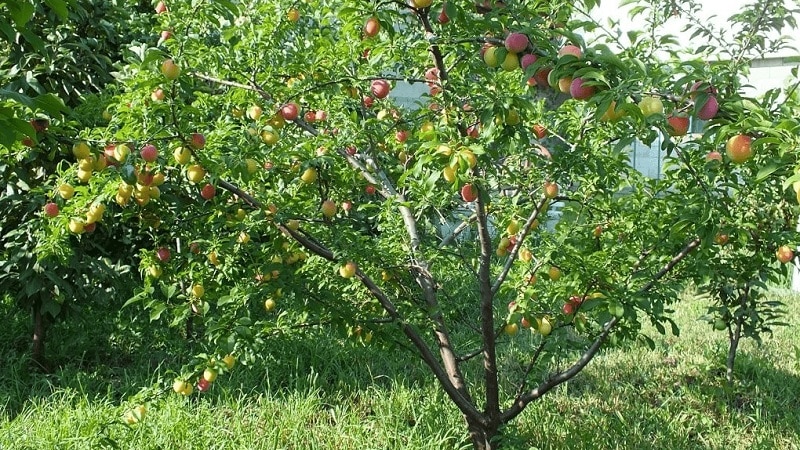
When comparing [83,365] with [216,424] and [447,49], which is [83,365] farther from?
[447,49]

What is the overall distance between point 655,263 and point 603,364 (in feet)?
5.67

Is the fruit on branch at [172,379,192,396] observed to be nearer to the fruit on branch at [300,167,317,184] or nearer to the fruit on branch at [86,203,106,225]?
the fruit on branch at [86,203,106,225]

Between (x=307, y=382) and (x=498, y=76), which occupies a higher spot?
(x=498, y=76)

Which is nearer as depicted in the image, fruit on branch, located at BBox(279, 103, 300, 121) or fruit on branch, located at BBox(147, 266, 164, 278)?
fruit on branch, located at BBox(279, 103, 300, 121)

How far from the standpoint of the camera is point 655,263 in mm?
2402

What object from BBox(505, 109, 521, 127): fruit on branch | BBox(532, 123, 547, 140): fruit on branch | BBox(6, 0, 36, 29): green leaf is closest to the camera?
BBox(6, 0, 36, 29): green leaf

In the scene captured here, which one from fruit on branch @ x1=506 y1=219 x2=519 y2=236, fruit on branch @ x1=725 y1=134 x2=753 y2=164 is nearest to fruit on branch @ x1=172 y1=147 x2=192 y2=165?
fruit on branch @ x1=506 y1=219 x2=519 y2=236

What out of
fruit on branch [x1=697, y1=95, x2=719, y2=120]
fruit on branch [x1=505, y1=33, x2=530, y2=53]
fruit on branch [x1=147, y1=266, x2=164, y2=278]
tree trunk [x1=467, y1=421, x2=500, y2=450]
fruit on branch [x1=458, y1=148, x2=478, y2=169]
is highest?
fruit on branch [x1=505, y1=33, x2=530, y2=53]

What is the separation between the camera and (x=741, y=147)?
1.34 m

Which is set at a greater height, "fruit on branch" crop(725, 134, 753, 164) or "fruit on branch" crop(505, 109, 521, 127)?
"fruit on branch" crop(505, 109, 521, 127)

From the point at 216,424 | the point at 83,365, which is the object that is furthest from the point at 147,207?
the point at 83,365

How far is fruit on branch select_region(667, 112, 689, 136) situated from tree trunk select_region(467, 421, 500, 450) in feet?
4.68

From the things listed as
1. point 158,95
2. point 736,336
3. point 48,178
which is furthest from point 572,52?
point 48,178

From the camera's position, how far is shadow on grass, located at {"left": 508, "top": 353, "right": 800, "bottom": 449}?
2.94 metres
